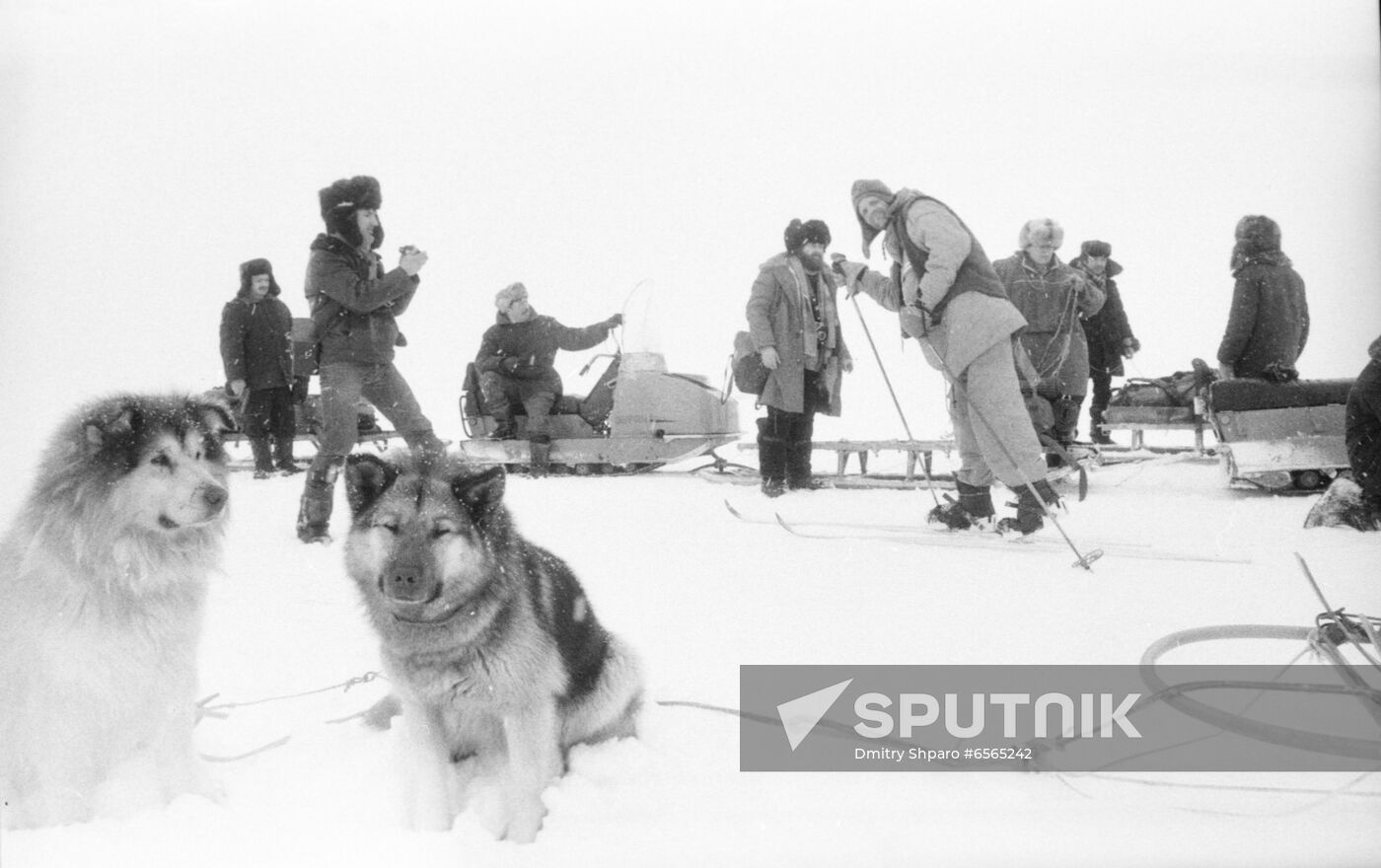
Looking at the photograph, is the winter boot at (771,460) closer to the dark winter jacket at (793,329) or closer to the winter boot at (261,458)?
the dark winter jacket at (793,329)

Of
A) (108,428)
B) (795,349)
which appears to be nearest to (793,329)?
(795,349)

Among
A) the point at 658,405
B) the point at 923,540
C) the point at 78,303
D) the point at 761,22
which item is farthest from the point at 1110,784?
the point at 78,303

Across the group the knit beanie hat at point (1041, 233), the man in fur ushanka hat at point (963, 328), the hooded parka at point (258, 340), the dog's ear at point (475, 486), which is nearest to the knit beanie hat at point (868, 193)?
the man in fur ushanka hat at point (963, 328)

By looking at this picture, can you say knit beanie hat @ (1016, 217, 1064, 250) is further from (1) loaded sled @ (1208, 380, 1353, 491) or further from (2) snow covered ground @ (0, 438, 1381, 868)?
(2) snow covered ground @ (0, 438, 1381, 868)

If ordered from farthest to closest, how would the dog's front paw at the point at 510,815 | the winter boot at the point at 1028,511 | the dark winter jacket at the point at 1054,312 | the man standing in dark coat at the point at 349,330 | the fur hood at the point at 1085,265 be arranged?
the winter boot at the point at 1028,511
the dark winter jacket at the point at 1054,312
the fur hood at the point at 1085,265
the man standing in dark coat at the point at 349,330
the dog's front paw at the point at 510,815

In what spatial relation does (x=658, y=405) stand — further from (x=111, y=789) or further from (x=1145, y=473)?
(x=1145, y=473)

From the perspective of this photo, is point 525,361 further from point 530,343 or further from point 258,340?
point 258,340

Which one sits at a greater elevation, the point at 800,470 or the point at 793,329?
the point at 793,329

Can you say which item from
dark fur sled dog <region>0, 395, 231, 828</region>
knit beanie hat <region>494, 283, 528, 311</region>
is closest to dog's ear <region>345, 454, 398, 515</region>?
dark fur sled dog <region>0, 395, 231, 828</region>
